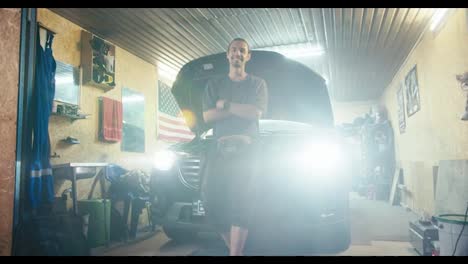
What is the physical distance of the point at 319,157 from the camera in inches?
85.7

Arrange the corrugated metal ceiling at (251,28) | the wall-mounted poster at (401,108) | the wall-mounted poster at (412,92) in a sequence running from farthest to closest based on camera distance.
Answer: the wall-mounted poster at (401,108) < the wall-mounted poster at (412,92) < the corrugated metal ceiling at (251,28)

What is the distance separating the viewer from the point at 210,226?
2299mm

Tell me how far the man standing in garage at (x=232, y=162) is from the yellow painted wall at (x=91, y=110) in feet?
5.92

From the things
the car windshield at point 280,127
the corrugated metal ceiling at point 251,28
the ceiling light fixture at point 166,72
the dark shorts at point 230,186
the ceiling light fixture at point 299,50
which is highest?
the corrugated metal ceiling at point 251,28

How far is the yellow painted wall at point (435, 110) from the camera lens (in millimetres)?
3045

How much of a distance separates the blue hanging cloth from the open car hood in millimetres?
1362

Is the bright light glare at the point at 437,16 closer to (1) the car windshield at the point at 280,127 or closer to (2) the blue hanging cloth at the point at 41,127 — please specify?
(1) the car windshield at the point at 280,127

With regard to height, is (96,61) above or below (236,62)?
above

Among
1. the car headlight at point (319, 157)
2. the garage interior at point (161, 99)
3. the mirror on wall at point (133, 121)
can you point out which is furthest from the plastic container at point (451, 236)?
the mirror on wall at point (133, 121)

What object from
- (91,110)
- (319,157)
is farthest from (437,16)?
(91,110)

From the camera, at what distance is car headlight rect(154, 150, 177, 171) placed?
2.48 meters

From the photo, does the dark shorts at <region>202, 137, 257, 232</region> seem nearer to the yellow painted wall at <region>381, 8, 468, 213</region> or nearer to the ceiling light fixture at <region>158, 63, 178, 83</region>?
the yellow painted wall at <region>381, 8, 468, 213</region>

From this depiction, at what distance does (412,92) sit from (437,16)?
1617 millimetres

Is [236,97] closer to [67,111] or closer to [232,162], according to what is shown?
[232,162]
